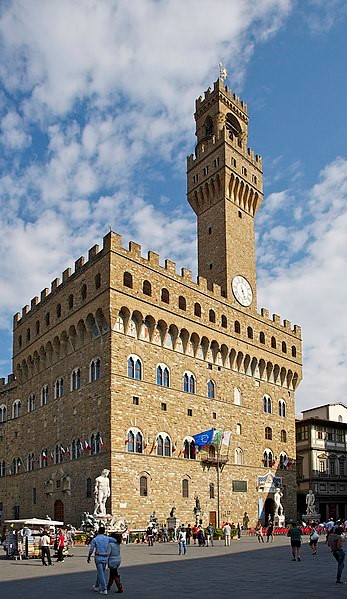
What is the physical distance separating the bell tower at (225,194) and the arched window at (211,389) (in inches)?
279

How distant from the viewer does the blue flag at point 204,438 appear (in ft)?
130

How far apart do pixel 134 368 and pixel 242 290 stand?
14.4 meters

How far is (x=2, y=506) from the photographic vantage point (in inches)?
1903

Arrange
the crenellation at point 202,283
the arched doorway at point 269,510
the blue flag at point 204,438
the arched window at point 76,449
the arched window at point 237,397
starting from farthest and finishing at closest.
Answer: the arched doorway at point 269,510 < the arched window at point 237,397 < the crenellation at point 202,283 < the blue flag at point 204,438 < the arched window at point 76,449

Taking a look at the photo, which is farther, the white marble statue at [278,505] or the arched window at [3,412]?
the arched window at [3,412]

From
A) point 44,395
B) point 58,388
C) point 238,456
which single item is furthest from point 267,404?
point 44,395

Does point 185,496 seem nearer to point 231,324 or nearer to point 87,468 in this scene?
point 87,468

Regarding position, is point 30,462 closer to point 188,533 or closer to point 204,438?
point 204,438

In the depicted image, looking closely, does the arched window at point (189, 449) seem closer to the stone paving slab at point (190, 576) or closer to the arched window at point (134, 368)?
the arched window at point (134, 368)

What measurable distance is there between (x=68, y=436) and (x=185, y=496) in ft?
27.2

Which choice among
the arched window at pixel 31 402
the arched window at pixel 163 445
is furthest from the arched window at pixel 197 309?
the arched window at pixel 31 402

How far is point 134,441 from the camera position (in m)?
35.9

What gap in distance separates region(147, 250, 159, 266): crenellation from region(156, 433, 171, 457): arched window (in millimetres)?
10704

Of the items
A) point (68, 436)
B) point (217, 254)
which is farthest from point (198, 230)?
point (68, 436)
